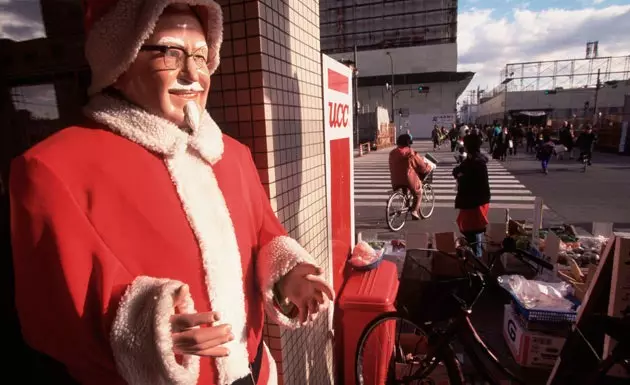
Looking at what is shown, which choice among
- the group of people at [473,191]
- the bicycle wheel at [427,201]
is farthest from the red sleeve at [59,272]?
the bicycle wheel at [427,201]

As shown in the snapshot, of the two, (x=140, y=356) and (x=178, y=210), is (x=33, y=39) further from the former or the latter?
(x=140, y=356)

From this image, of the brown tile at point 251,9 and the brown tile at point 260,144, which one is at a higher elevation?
the brown tile at point 251,9

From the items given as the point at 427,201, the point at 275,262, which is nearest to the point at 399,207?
the point at 427,201

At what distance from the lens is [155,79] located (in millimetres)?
1082

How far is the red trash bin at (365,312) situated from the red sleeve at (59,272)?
199cm

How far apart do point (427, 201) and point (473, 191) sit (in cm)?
403

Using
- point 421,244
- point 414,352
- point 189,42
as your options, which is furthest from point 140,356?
point 421,244

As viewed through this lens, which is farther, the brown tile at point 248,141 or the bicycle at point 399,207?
the bicycle at point 399,207

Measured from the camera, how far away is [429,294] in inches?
97.3

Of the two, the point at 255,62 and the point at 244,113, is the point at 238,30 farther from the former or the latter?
the point at 244,113

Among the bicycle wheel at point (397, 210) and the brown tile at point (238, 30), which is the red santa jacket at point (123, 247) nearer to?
the brown tile at point (238, 30)

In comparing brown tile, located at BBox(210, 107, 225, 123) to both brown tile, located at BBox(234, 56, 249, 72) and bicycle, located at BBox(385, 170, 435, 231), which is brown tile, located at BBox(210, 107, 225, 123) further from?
bicycle, located at BBox(385, 170, 435, 231)

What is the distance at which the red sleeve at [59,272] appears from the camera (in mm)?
839

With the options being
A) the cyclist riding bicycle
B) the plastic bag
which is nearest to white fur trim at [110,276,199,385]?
the plastic bag
